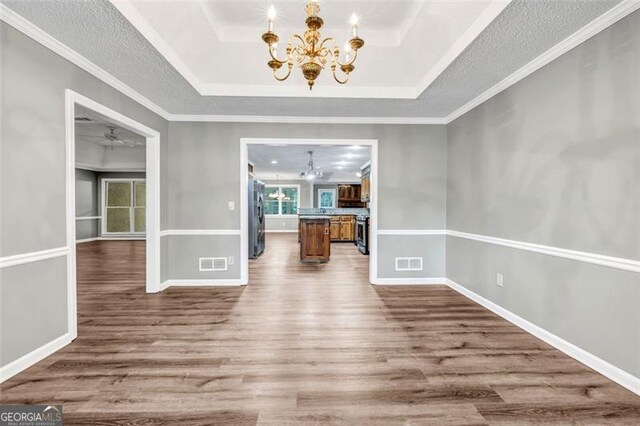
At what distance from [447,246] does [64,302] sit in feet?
15.1

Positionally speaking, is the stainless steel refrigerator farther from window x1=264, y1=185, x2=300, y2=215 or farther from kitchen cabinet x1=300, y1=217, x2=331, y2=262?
window x1=264, y1=185, x2=300, y2=215

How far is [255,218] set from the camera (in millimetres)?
6496

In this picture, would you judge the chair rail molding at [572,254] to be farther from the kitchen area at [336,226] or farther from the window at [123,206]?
the window at [123,206]

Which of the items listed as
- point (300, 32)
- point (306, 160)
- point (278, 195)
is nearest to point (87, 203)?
point (278, 195)

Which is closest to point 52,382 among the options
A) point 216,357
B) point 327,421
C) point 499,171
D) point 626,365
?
point 216,357

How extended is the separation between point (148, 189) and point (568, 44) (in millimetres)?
4819

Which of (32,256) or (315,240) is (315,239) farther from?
(32,256)

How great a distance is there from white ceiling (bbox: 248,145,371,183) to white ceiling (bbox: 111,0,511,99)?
2423 mm

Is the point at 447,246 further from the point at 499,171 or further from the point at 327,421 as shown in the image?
the point at 327,421

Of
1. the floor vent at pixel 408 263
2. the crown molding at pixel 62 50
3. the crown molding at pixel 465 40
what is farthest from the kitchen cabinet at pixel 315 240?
the crown molding at pixel 62 50

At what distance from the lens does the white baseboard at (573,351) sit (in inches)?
72.6

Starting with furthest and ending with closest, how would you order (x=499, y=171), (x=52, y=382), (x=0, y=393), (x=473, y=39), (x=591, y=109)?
(x=499, y=171), (x=473, y=39), (x=591, y=109), (x=52, y=382), (x=0, y=393)

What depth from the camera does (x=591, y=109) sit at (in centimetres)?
209

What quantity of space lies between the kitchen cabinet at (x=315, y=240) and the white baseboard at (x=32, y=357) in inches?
168
